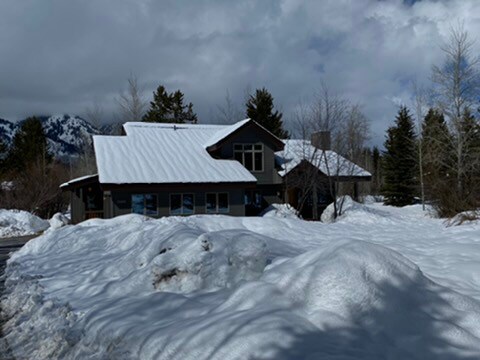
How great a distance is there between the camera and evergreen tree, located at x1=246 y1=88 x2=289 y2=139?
46.5 metres

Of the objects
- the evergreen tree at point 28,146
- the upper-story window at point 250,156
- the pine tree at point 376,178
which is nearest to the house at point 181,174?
the upper-story window at point 250,156

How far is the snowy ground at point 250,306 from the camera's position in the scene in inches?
147

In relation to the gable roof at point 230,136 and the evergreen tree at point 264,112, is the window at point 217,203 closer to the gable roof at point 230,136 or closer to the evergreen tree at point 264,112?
the gable roof at point 230,136

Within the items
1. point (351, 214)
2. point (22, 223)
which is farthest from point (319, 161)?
point (22, 223)

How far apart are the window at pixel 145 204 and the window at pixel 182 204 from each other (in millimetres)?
958

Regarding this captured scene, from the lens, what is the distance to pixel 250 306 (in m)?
4.50

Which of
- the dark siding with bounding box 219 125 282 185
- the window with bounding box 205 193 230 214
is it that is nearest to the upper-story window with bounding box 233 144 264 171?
the dark siding with bounding box 219 125 282 185

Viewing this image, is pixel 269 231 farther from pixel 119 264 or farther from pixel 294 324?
pixel 294 324

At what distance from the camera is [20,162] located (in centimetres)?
4506

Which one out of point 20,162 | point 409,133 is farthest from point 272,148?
point 20,162

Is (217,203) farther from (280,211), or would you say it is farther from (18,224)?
(18,224)

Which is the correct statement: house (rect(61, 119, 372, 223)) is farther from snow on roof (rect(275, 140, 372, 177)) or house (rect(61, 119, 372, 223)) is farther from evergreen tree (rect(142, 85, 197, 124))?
evergreen tree (rect(142, 85, 197, 124))

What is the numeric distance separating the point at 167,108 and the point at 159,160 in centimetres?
2850

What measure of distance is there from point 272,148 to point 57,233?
55.5 feet
